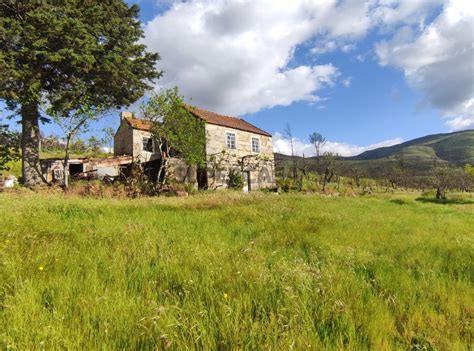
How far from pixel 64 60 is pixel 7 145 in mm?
7252

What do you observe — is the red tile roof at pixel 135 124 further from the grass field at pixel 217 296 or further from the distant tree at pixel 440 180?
the distant tree at pixel 440 180

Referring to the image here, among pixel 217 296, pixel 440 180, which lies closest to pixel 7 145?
pixel 217 296

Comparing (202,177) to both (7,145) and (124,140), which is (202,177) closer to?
(124,140)

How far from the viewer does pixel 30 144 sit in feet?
63.4

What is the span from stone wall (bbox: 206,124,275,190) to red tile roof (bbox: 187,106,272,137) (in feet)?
1.25

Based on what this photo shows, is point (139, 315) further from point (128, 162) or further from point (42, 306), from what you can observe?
point (128, 162)

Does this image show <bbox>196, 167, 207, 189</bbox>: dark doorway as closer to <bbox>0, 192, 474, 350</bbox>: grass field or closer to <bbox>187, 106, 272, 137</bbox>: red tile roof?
<bbox>187, 106, 272, 137</bbox>: red tile roof

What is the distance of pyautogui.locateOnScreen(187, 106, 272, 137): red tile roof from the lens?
27.6 metres

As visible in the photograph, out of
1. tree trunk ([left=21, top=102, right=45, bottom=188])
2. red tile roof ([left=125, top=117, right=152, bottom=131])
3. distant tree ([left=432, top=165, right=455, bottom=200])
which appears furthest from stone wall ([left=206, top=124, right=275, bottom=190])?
distant tree ([left=432, top=165, right=455, bottom=200])

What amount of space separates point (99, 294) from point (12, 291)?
90 centimetres

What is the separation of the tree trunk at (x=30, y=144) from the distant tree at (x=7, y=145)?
2.80ft

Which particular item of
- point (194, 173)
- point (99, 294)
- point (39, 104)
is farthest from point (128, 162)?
point (99, 294)

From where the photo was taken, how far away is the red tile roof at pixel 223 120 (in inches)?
1085

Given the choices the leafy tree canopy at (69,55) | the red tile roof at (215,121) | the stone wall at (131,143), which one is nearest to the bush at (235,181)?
the red tile roof at (215,121)
